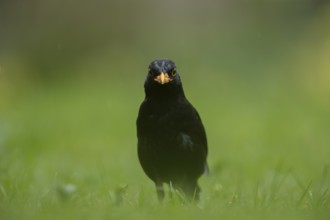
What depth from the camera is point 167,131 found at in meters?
5.84

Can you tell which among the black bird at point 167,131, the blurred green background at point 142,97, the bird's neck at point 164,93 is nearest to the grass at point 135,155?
the blurred green background at point 142,97

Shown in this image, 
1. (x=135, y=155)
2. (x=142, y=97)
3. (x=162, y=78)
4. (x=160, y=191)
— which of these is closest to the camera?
(x=162, y=78)

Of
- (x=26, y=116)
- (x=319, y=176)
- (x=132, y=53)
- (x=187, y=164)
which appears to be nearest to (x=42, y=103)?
(x=26, y=116)

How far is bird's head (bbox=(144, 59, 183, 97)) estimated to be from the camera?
570cm

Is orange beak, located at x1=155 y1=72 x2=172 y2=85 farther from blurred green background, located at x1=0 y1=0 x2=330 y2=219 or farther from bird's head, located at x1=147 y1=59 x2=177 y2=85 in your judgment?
blurred green background, located at x1=0 y1=0 x2=330 y2=219

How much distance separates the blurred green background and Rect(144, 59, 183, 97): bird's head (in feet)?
2.07

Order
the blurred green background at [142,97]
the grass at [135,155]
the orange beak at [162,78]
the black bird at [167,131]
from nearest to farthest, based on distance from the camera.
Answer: the grass at [135,155], the blurred green background at [142,97], the orange beak at [162,78], the black bird at [167,131]

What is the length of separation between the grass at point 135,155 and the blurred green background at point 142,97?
0.07 ft

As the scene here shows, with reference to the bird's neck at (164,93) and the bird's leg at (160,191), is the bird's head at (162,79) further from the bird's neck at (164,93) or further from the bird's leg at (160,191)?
the bird's leg at (160,191)

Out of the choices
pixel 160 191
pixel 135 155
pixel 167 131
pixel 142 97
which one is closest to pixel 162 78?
pixel 167 131

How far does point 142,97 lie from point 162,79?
6170 millimetres

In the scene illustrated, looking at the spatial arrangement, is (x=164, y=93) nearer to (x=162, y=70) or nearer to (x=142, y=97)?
(x=162, y=70)

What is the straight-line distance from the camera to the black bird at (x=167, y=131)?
5.80m

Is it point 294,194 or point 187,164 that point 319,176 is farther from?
point 187,164
